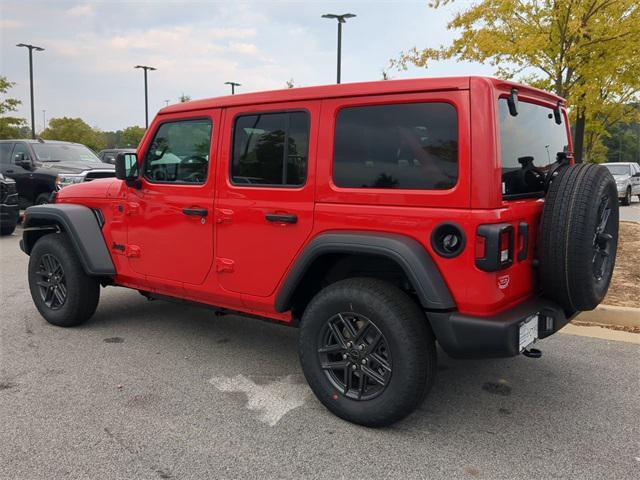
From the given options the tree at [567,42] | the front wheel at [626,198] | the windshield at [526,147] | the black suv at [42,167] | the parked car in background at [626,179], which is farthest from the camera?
the front wheel at [626,198]

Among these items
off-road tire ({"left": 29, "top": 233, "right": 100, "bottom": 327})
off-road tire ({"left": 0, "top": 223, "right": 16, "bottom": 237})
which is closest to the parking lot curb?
off-road tire ({"left": 29, "top": 233, "right": 100, "bottom": 327})

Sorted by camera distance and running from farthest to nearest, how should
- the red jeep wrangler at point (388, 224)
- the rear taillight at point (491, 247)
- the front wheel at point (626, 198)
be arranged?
the front wheel at point (626, 198), the red jeep wrangler at point (388, 224), the rear taillight at point (491, 247)

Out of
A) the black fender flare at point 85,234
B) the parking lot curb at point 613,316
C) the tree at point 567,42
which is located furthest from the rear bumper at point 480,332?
the tree at point 567,42

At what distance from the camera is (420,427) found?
3.00 meters

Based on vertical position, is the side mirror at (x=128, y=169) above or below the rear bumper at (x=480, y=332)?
above

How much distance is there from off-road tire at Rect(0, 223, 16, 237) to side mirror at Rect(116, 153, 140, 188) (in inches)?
279

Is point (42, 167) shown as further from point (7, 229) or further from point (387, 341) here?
point (387, 341)

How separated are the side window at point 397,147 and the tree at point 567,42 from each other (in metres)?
5.41

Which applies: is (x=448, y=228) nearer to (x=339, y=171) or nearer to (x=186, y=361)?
(x=339, y=171)

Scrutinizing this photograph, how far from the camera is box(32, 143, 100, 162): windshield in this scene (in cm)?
1130

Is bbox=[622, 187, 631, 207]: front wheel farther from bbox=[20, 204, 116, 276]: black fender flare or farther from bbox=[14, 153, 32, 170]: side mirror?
bbox=[20, 204, 116, 276]: black fender flare

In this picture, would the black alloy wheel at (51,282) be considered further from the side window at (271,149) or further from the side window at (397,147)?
the side window at (397,147)

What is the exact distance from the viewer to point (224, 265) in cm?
359

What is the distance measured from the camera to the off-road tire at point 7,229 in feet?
32.5
